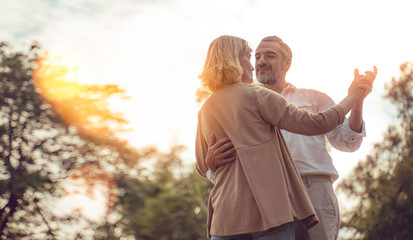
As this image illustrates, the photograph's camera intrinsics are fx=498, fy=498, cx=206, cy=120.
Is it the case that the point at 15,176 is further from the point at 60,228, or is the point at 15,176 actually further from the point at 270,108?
the point at 270,108

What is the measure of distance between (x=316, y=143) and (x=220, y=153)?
3.29 ft

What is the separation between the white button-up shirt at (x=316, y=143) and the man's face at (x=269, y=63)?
0.21m

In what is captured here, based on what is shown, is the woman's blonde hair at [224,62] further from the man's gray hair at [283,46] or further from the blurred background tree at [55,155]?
the blurred background tree at [55,155]

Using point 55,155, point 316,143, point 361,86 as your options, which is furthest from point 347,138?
point 55,155

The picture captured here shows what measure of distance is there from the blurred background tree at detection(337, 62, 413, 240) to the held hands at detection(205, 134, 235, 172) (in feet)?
53.1

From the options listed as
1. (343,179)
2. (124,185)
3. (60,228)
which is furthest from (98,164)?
(343,179)

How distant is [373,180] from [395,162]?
48.2 inches

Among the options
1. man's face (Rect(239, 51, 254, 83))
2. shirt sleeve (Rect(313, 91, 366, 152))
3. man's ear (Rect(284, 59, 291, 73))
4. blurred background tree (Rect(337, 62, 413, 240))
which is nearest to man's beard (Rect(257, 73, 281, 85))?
man's ear (Rect(284, 59, 291, 73))

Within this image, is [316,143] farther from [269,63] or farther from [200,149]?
[200,149]

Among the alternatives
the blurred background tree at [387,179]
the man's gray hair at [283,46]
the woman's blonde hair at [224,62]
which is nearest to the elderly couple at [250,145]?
the woman's blonde hair at [224,62]

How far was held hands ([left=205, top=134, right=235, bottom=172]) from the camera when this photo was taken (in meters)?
2.51

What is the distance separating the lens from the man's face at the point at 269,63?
11.9ft

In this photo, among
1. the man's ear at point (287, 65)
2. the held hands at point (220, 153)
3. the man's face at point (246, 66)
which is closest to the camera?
the held hands at point (220, 153)

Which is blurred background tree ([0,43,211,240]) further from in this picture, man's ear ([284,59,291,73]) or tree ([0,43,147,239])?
man's ear ([284,59,291,73])
